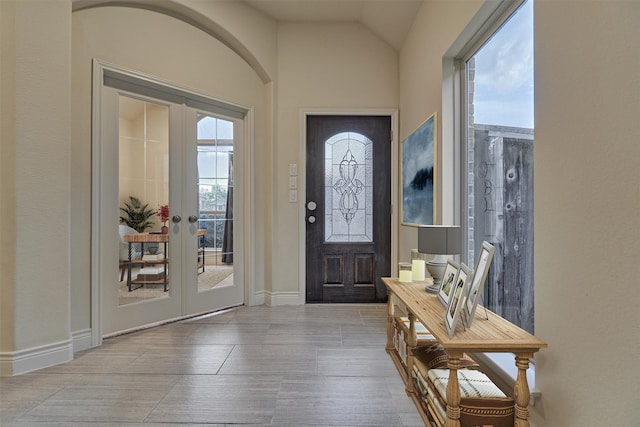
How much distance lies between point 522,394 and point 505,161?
44.8 inches

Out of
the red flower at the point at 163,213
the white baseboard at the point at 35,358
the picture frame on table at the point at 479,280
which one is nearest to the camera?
the picture frame on table at the point at 479,280

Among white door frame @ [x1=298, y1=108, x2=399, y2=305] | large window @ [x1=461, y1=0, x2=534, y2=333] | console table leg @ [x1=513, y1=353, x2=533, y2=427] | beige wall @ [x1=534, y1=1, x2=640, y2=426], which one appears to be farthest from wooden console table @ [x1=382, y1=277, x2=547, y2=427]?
white door frame @ [x1=298, y1=108, x2=399, y2=305]

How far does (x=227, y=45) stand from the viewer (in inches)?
139

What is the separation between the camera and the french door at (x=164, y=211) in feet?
9.23

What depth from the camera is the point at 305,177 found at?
Result: 3820 millimetres

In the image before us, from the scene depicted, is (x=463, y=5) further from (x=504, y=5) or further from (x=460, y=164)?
(x=460, y=164)

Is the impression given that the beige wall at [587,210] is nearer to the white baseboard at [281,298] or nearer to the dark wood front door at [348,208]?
the dark wood front door at [348,208]

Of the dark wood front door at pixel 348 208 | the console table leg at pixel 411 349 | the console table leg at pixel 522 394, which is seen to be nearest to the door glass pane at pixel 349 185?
the dark wood front door at pixel 348 208

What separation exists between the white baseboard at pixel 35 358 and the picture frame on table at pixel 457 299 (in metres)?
2.47

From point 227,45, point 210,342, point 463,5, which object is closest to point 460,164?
point 463,5

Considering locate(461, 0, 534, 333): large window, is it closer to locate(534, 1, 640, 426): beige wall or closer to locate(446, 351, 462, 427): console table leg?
locate(534, 1, 640, 426): beige wall

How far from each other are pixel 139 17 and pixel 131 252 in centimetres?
197

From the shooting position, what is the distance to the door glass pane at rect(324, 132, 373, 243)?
388 centimetres

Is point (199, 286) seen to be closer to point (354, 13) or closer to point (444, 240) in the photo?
point (444, 240)
